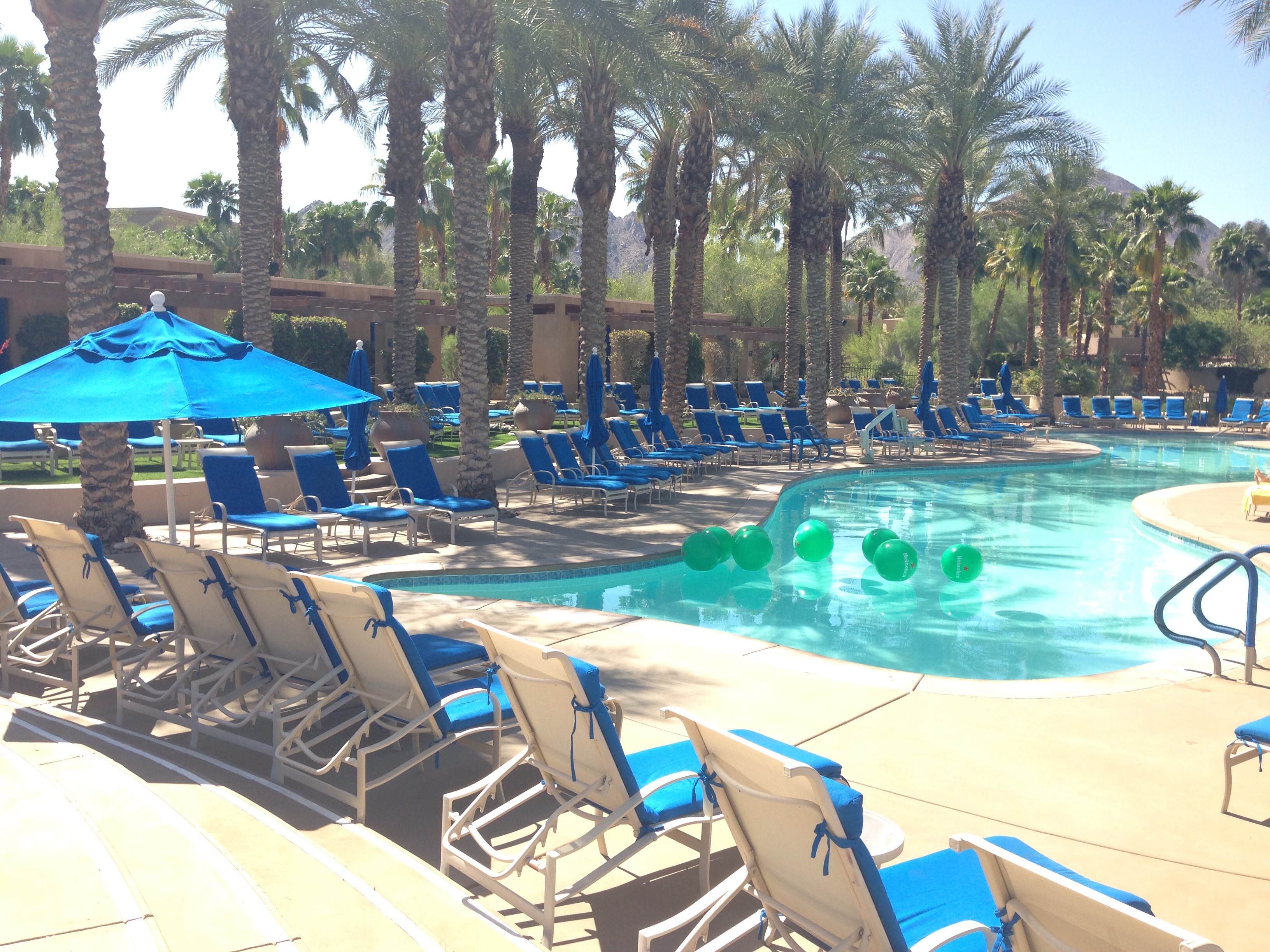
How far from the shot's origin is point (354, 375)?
13.3 meters

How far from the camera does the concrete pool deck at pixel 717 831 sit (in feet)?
10.5

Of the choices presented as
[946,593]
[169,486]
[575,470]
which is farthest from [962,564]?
[169,486]

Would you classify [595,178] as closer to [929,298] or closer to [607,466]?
[607,466]

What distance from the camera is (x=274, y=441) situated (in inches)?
511

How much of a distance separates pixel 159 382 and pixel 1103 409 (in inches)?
1346

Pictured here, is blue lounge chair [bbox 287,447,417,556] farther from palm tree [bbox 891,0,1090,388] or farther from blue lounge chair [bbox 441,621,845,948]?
palm tree [bbox 891,0,1090,388]

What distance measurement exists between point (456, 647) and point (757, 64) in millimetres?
18943

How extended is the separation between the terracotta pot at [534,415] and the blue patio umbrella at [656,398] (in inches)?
76.2

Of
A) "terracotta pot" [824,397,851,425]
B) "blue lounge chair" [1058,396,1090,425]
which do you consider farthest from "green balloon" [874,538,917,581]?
"blue lounge chair" [1058,396,1090,425]

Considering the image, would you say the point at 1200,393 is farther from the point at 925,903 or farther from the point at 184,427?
the point at 925,903

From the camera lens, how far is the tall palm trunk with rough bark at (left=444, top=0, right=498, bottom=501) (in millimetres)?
Result: 12898

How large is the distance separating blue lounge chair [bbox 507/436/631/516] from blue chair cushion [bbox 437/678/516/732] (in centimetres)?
A: 815

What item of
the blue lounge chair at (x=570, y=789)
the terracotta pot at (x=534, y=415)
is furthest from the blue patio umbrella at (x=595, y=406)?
the blue lounge chair at (x=570, y=789)

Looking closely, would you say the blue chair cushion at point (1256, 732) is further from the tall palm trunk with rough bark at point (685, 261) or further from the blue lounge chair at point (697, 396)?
the blue lounge chair at point (697, 396)
